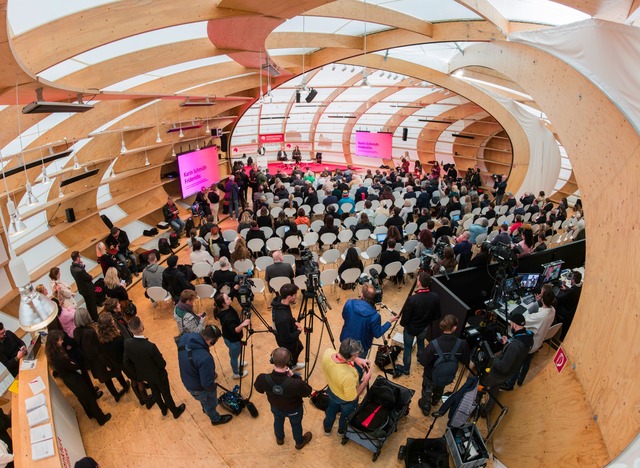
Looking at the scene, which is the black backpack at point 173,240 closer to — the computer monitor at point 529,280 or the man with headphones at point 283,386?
the man with headphones at point 283,386

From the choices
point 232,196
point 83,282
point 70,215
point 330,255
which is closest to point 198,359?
point 83,282

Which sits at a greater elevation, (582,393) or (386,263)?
(582,393)

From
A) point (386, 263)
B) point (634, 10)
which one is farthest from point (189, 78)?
point (634, 10)

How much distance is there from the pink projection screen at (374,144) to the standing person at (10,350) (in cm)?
2068

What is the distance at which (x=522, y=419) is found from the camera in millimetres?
4582

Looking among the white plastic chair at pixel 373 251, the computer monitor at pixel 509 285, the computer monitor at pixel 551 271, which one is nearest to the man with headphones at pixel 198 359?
the computer monitor at pixel 509 285

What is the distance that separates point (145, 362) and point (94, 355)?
997 millimetres

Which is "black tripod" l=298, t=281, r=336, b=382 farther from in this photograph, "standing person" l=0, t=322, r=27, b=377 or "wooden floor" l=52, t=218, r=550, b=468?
"standing person" l=0, t=322, r=27, b=377

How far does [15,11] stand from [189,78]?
5.64 meters

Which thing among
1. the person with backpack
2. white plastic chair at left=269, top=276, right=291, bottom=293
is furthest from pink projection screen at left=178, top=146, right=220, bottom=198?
the person with backpack

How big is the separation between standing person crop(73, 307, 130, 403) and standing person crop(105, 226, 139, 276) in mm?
3708

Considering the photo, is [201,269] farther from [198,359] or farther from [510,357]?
[510,357]

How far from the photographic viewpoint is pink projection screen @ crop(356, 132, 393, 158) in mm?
23156

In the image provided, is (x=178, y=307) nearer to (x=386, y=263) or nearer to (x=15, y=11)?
(x=15, y=11)
